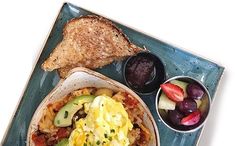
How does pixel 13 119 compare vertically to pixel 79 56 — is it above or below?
below

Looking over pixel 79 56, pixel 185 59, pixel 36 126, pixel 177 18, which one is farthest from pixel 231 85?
pixel 36 126

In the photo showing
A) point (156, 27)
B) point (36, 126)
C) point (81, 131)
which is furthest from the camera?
point (156, 27)

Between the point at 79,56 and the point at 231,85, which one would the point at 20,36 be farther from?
the point at 231,85

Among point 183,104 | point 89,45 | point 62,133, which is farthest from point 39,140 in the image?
point 183,104

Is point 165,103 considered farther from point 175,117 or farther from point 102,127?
point 102,127

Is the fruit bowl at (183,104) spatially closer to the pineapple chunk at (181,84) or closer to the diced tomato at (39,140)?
the pineapple chunk at (181,84)

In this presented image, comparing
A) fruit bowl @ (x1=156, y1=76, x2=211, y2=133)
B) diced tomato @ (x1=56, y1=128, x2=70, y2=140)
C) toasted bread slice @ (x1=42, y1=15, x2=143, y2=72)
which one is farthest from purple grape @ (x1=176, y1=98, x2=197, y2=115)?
diced tomato @ (x1=56, y1=128, x2=70, y2=140)

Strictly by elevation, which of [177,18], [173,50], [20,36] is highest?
[177,18]
